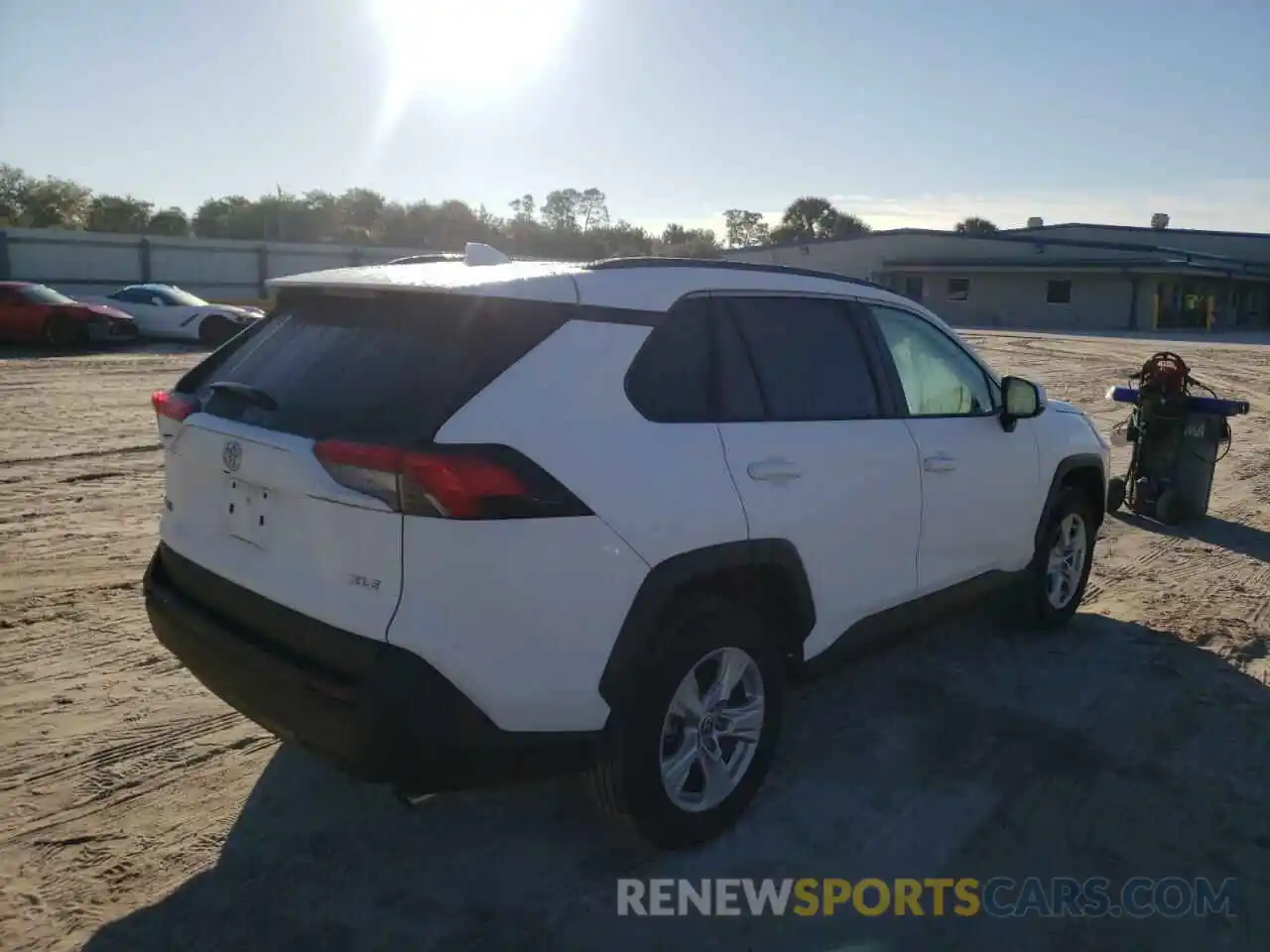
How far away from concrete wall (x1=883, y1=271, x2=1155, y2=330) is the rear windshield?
1577 inches

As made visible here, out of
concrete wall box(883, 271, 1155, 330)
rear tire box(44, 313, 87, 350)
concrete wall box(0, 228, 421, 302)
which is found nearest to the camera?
rear tire box(44, 313, 87, 350)

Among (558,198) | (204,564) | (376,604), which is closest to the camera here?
(376,604)

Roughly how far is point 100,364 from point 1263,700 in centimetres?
1791

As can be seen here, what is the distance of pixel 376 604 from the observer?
8.63ft

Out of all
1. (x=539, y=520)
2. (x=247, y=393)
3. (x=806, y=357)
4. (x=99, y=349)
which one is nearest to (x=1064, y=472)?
(x=806, y=357)

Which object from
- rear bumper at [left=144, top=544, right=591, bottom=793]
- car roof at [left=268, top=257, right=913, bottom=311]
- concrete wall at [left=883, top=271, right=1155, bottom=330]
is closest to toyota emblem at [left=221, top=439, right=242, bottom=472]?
rear bumper at [left=144, top=544, right=591, bottom=793]

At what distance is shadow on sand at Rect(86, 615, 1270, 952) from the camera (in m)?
2.94

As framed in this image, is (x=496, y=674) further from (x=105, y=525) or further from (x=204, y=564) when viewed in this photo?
(x=105, y=525)

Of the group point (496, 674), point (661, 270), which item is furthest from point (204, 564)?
point (661, 270)

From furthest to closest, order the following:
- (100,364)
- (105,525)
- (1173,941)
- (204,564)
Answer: (100,364), (105,525), (204,564), (1173,941)

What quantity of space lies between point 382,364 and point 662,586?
3.49 feet

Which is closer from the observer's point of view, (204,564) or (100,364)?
(204,564)

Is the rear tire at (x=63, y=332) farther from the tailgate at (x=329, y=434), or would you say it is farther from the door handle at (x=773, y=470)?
the door handle at (x=773, y=470)

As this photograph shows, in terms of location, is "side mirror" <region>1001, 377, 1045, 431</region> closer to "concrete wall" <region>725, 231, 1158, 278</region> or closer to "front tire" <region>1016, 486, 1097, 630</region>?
"front tire" <region>1016, 486, 1097, 630</region>
